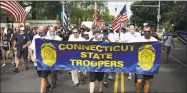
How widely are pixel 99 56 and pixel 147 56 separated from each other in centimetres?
110

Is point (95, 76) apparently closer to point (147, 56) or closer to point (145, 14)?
point (147, 56)

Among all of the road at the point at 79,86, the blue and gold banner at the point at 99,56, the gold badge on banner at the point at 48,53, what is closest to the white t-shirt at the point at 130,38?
the blue and gold banner at the point at 99,56

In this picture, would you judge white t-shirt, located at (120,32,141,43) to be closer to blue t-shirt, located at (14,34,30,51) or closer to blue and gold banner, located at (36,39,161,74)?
blue and gold banner, located at (36,39,161,74)

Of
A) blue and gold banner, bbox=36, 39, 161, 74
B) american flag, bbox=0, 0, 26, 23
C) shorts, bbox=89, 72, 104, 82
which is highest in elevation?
american flag, bbox=0, 0, 26, 23

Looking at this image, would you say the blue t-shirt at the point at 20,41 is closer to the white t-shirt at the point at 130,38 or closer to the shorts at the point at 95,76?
the white t-shirt at the point at 130,38

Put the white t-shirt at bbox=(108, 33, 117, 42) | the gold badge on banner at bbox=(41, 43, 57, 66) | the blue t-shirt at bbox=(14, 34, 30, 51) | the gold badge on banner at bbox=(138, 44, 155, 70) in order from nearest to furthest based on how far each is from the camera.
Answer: the gold badge on banner at bbox=(138, 44, 155, 70) < the gold badge on banner at bbox=(41, 43, 57, 66) < the white t-shirt at bbox=(108, 33, 117, 42) < the blue t-shirt at bbox=(14, 34, 30, 51)

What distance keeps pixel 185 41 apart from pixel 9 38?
25.4ft


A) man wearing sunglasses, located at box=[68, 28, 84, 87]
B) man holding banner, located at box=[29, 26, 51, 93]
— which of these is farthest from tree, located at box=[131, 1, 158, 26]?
man holding banner, located at box=[29, 26, 51, 93]

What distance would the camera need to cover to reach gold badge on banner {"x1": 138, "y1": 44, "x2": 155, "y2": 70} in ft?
25.5

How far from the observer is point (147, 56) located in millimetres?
7762

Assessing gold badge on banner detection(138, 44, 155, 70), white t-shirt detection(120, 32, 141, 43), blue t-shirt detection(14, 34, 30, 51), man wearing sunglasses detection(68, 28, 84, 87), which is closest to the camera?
gold badge on banner detection(138, 44, 155, 70)

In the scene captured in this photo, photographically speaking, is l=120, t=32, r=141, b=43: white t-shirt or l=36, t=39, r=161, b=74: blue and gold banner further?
l=120, t=32, r=141, b=43: white t-shirt

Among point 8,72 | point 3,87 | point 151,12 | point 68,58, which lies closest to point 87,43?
point 68,58

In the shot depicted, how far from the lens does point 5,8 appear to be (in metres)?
12.9
